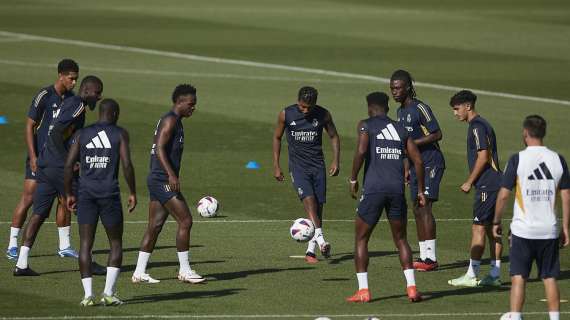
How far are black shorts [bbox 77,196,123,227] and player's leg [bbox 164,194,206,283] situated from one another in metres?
1.46

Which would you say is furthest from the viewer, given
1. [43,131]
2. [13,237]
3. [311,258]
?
[311,258]

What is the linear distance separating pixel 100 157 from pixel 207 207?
20.4 feet

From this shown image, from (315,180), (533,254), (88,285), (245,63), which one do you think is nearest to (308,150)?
(315,180)

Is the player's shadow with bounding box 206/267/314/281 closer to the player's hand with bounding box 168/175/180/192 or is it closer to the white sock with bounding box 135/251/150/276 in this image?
the white sock with bounding box 135/251/150/276

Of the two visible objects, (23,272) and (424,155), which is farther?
(424,155)

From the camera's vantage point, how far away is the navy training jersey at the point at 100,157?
15.2 metres

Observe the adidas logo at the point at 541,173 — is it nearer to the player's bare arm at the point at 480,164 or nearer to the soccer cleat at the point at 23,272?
the player's bare arm at the point at 480,164

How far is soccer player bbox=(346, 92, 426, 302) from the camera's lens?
15688 mm

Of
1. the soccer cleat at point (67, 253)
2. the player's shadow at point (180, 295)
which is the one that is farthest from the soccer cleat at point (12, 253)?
the player's shadow at point (180, 295)

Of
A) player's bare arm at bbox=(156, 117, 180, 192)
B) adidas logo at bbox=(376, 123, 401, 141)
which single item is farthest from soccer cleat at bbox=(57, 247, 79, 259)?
adidas logo at bbox=(376, 123, 401, 141)

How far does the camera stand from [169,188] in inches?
654

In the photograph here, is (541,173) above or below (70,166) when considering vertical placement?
below

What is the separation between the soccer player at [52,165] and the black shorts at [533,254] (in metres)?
5.84

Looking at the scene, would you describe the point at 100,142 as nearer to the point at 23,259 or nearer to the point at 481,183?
the point at 23,259
